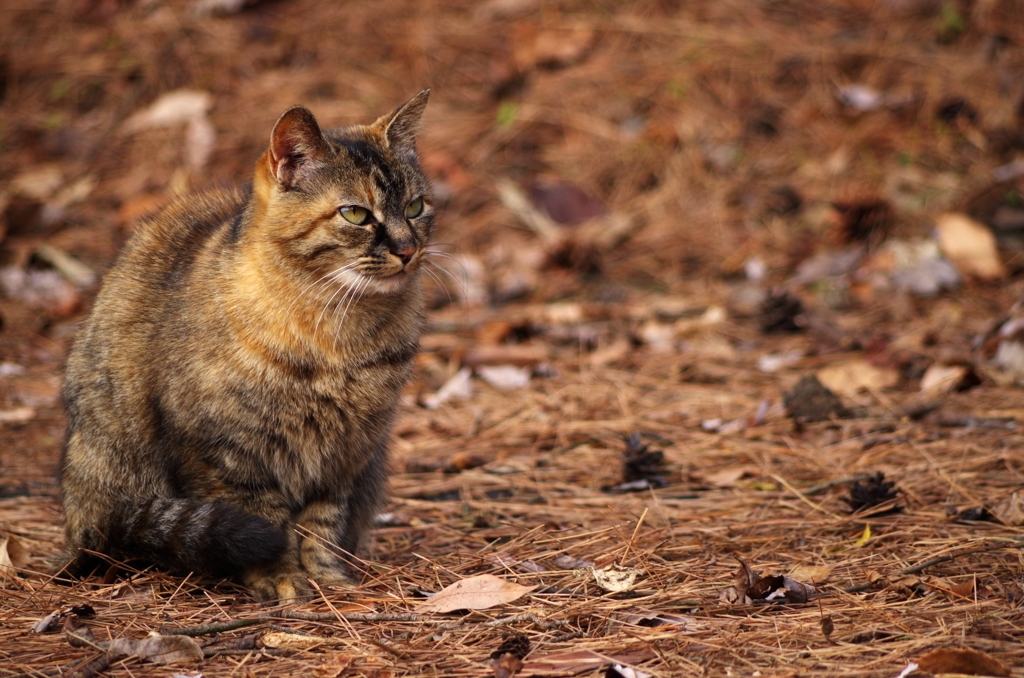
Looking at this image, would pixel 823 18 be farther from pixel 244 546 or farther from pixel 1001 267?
pixel 244 546

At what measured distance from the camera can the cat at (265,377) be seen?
116 inches

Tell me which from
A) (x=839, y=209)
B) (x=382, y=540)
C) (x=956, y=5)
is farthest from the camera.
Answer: (x=956, y=5)

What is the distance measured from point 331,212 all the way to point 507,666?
1.48m

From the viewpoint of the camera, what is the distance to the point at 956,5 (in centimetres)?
734

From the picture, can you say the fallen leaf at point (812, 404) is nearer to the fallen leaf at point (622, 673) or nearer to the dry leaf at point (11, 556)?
the fallen leaf at point (622, 673)

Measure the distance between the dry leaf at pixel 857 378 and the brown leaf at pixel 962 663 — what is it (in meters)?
2.51

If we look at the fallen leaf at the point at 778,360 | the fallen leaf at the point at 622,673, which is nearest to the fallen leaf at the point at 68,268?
the fallen leaf at the point at 778,360

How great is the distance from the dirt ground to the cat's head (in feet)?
1.38

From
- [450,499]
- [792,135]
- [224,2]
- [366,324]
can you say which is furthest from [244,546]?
[224,2]

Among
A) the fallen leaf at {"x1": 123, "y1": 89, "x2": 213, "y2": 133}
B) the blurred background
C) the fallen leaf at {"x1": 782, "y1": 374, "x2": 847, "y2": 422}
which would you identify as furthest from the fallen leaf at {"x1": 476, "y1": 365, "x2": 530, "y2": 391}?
the fallen leaf at {"x1": 123, "y1": 89, "x2": 213, "y2": 133}

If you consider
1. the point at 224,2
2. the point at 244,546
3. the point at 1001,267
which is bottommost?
the point at 1001,267

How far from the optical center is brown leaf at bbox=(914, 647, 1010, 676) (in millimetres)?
2069

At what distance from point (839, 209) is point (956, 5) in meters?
2.41

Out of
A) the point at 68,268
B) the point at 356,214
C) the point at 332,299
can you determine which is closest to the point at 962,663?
the point at 332,299
